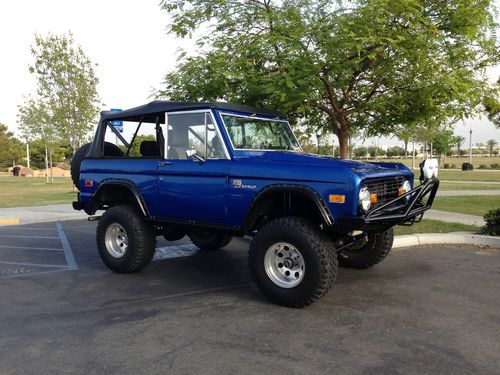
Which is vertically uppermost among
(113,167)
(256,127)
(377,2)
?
(377,2)

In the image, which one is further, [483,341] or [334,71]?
[334,71]

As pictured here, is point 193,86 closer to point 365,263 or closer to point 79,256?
point 79,256

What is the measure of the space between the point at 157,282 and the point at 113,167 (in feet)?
5.64

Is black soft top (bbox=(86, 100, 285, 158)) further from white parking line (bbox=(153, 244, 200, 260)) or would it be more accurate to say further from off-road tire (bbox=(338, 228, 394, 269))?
off-road tire (bbox=(338, 228, 394, 269))

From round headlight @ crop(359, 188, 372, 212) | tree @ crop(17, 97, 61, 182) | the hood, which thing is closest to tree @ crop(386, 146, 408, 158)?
tree @ crop(17, 97, 61, 182)

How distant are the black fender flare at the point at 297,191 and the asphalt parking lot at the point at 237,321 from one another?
91cm

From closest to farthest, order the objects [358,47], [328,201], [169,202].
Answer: [328,201]
[169,202]
[358,47]

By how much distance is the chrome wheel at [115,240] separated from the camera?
6.29 metres

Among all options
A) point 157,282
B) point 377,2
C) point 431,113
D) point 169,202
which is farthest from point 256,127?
point 431,113

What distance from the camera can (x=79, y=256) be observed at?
24.2ft

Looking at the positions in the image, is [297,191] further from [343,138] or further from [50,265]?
[343,138]

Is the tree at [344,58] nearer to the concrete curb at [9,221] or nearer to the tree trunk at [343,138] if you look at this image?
the tree trunk at [343,138]

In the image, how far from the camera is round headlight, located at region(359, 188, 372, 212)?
4.43 meters

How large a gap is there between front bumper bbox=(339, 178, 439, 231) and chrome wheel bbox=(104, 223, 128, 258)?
10.8 feet
